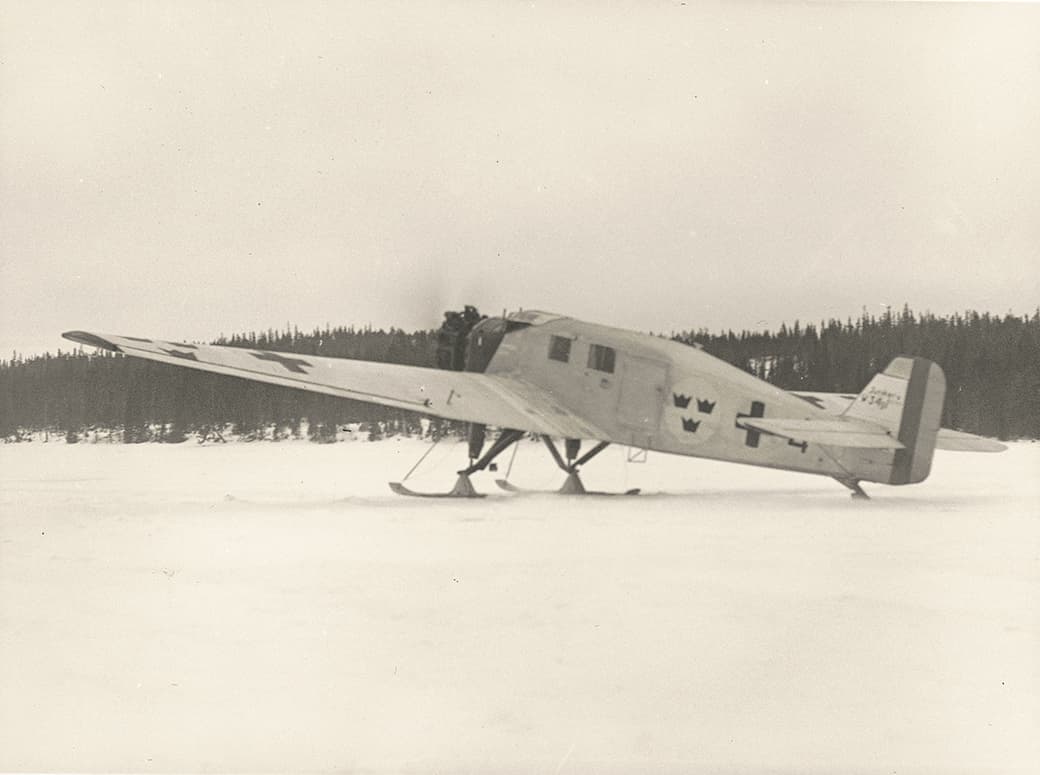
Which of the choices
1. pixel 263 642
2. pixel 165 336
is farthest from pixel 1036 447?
pixel 165 336

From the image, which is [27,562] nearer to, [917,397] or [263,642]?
[263,642]

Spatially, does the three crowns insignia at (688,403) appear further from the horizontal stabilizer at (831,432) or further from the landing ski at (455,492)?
the landing ski at (455,492)

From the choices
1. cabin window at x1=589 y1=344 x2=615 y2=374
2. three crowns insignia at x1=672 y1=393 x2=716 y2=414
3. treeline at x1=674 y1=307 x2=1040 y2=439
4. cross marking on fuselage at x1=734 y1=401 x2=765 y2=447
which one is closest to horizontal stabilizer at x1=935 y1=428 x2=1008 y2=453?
treeline at x1=674 y1=307 x2=1040 y2=439

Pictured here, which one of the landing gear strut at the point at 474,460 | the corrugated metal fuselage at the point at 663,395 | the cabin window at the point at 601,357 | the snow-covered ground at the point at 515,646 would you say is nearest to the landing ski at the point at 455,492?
the landing gear strut at the point at 474,460

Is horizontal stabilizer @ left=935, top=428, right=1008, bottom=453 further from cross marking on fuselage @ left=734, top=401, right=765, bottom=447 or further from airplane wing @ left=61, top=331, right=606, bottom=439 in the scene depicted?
airplane wing @ left=61, top=331, right=606, bottom=439

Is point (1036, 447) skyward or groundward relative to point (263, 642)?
skyward

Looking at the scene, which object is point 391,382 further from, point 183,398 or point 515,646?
point 183,398

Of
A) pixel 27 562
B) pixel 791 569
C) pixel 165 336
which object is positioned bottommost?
pixel 27 562
